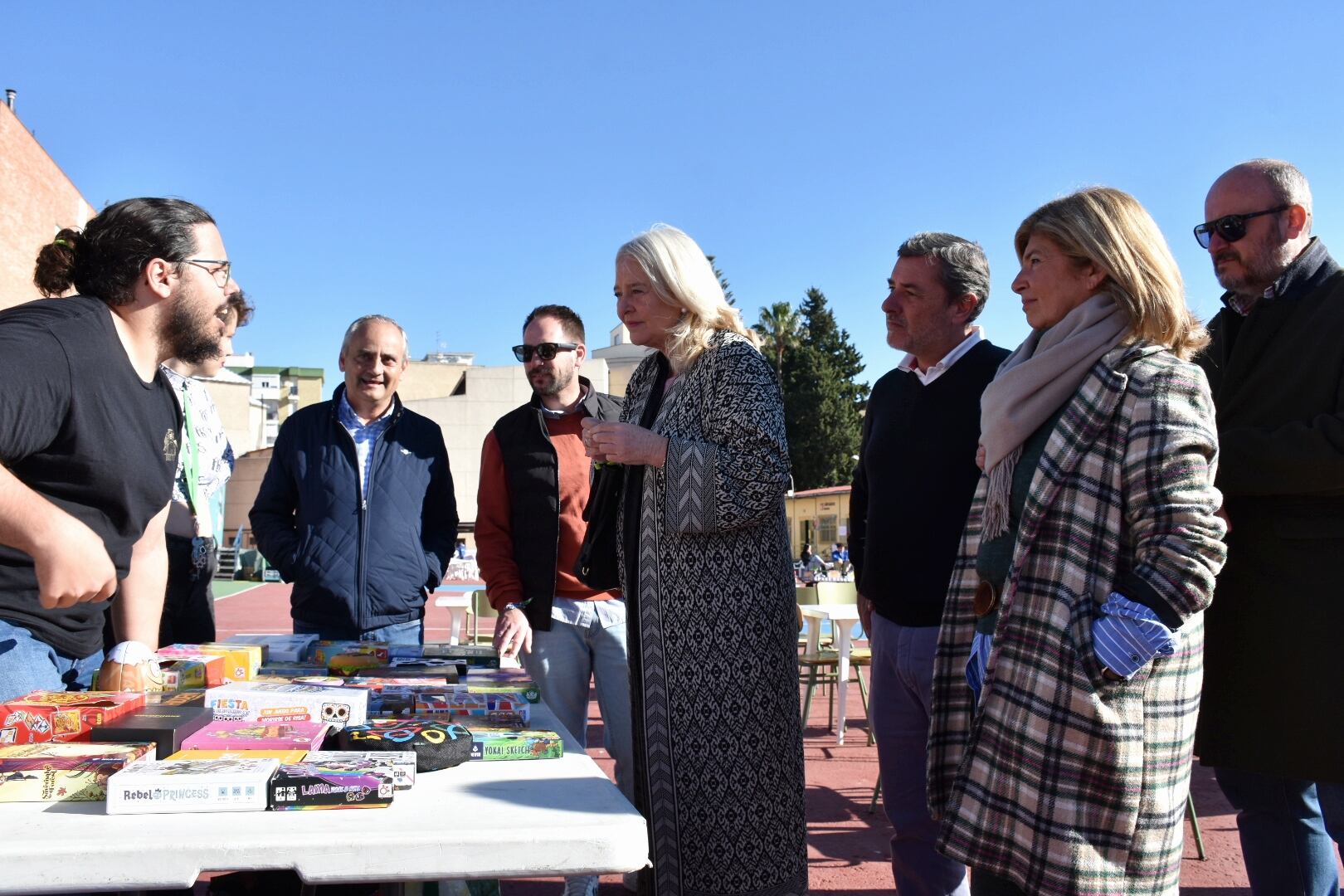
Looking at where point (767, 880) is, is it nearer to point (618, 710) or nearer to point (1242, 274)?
point (618, 710)

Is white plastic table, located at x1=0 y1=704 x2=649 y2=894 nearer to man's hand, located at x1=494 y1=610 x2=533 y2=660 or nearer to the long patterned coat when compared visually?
the long patterned coat

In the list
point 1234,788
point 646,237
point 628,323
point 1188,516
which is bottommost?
point 1234,788

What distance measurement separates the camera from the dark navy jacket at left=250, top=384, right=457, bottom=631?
3482mm

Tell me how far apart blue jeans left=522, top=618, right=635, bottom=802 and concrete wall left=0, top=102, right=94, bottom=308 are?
25175 millimetres

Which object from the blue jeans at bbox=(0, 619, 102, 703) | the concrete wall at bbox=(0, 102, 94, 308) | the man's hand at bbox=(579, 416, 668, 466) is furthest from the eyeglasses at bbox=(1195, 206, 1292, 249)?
the concrete wall at bbox=(0, 102, 94, 308)

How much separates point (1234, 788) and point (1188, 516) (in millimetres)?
1159

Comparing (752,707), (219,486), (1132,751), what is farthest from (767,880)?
(219,486)

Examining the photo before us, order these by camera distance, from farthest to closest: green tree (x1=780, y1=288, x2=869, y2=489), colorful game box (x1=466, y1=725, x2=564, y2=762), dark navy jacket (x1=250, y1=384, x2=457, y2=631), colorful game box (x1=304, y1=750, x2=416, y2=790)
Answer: green tree (x1=780, y1=288, x2=869, y2=489)
dark navy jacket (x1=250, y1=384, x2=457, y2=631)
colorful game box (x1=466, y1=725, x2=564, y2=762)
colorful game box (x1=304, y1=750, x2=416, y2=790)

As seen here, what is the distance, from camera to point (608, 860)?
1348 mm

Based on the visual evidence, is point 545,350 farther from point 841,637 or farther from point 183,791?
point 841,637

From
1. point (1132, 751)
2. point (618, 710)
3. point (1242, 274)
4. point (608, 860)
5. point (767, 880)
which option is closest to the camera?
point (608, 860)

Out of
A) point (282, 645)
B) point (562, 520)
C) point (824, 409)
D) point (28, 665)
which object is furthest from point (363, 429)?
point (824, 409)

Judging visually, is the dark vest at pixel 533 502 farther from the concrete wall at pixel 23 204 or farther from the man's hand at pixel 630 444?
the concrete wall at pixel 23 204

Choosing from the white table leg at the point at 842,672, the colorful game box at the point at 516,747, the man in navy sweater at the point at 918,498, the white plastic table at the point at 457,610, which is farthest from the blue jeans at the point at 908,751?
the white plastic table at the point at 457,610
